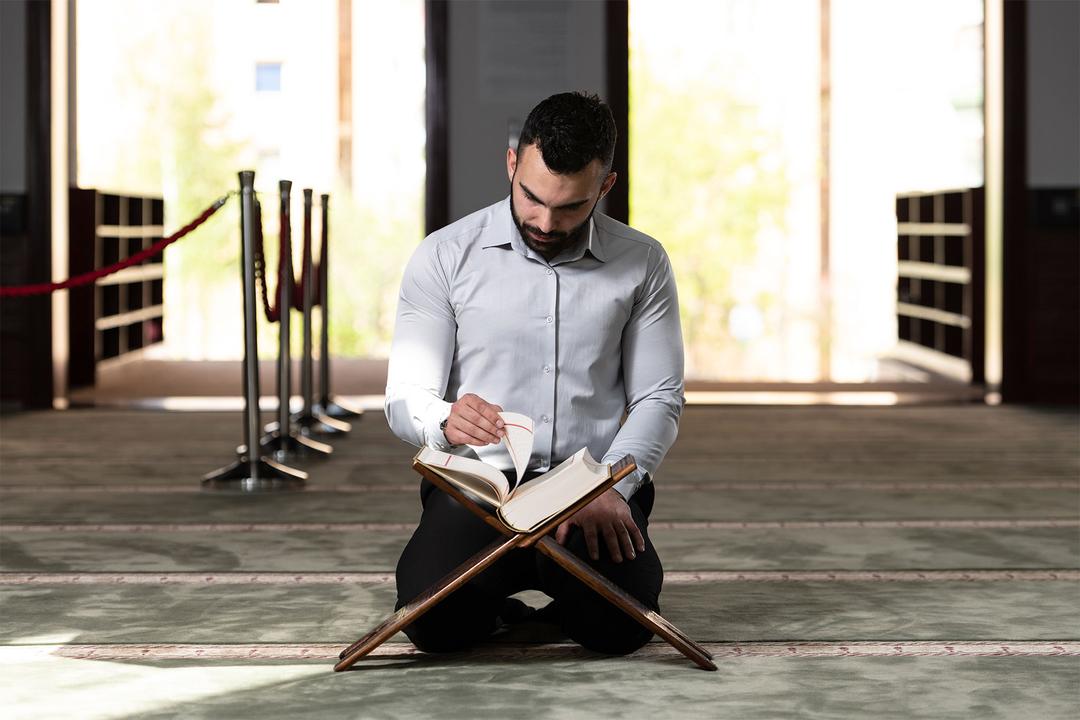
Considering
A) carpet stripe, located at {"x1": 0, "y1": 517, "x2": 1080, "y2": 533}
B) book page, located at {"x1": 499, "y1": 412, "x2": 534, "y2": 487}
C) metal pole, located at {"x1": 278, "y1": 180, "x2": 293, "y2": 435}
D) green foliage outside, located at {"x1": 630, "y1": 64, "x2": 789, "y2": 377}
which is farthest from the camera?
green foliage outside, located at {"x1": 630, "y1": 64, "x2": 789, "y2": 377}

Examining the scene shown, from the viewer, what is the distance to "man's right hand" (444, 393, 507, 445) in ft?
7.38

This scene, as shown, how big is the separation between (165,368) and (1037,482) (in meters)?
5.76

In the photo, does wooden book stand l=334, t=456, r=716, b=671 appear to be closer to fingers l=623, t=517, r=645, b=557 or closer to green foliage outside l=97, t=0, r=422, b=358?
fingers l=623, t=517, r=645, b=557

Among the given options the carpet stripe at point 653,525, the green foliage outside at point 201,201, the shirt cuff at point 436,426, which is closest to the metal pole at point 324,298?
the carpet stripe at point 653,525

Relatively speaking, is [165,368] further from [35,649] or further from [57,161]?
[35,649]

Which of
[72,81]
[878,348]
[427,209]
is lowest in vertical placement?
[878,348]

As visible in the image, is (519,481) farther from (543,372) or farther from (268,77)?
(268,77)

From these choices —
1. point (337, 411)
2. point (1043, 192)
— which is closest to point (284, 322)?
point (337, 411)

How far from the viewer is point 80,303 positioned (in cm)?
764

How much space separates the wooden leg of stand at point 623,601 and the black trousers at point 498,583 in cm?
5

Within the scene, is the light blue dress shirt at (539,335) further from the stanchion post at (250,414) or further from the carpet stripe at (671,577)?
the stanchion post at (250,414)

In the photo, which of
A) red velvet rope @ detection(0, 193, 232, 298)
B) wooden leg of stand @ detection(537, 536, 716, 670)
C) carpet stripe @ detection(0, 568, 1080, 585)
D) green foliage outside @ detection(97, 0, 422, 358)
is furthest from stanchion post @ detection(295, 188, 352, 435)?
green foliage outside @ detection(97, 0, 422, 358)

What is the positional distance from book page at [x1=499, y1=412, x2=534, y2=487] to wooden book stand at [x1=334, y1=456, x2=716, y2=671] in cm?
11

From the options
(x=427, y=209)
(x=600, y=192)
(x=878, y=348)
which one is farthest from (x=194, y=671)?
(x=878, y=348)
